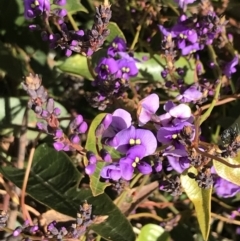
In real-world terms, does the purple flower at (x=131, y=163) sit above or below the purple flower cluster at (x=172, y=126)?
below

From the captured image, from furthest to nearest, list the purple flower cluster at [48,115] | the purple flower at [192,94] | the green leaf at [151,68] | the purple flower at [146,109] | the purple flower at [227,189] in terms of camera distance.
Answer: the green leaf at [151,68], the purple flower at [227,189], the purple flower at [192,94], the purple flower at [146,109], the purple flower cluster at [48,115]

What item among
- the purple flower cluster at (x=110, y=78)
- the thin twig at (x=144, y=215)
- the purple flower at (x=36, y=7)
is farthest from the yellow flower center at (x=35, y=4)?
the thin twig at (x=144, y=215)

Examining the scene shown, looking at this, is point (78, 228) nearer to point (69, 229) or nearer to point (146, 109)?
point (69, 229)

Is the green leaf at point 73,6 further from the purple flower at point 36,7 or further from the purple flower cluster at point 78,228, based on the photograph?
the purple flower cluster at point 78,228

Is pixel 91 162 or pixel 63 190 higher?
pixel 91 162

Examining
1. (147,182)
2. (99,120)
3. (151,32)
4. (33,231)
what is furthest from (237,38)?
(33,231)

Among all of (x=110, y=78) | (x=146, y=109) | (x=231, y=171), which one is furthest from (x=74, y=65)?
(x=231, y=171)

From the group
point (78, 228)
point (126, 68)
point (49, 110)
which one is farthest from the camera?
point (126, 68)
